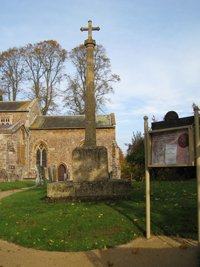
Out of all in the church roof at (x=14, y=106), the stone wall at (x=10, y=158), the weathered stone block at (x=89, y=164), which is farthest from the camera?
the church roof at (x=14, y=106)

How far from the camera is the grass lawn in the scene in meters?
5.54

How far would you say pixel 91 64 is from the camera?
1155 cm

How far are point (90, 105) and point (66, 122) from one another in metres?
20.2

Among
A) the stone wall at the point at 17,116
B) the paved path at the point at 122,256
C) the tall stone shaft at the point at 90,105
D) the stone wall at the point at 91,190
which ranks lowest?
the paved path at the point at 122,256

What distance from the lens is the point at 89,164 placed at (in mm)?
10469

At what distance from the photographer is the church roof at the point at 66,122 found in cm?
3023

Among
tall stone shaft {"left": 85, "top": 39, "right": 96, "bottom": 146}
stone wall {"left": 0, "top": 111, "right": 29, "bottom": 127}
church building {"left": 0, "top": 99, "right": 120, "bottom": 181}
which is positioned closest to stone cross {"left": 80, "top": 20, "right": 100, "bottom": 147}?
tall stone shaft {"left": 85, "top": 39, "right": 96, "bottom": 146}

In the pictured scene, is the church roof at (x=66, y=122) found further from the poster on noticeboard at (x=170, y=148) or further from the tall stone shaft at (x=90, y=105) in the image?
the poster on noticeboard at (x=170, y=148)

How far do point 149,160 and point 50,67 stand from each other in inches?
1461

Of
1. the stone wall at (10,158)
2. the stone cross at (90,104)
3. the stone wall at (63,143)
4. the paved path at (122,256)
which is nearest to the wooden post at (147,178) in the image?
the paved path at (122,256)

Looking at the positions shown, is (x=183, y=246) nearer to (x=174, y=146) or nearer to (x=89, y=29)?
(x=174, y=146)

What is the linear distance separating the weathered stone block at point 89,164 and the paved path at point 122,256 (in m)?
5.04

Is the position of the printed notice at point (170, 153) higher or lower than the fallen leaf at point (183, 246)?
higher

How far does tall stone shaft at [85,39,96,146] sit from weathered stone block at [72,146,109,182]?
1.58 ft
